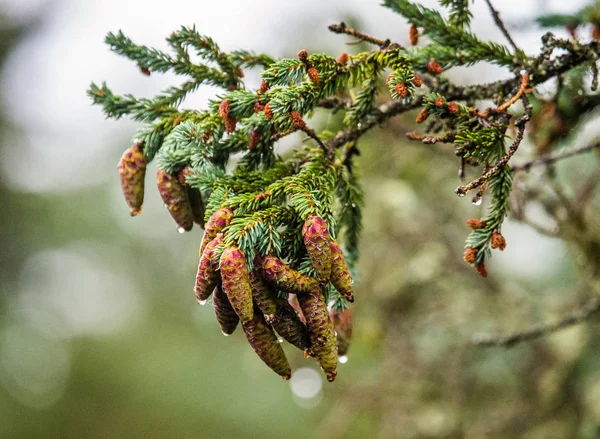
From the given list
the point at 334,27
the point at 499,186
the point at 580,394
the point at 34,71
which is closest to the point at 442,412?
the point at 580,394

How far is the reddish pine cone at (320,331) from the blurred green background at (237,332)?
696mm

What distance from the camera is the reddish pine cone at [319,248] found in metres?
0.67

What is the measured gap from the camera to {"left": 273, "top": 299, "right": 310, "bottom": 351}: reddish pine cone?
699mm

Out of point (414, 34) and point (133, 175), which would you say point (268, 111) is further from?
point (414, 34)

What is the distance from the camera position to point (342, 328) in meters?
0.97

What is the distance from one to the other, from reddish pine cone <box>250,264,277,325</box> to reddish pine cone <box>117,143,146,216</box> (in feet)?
1.22

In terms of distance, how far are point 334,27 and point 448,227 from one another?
223 cm

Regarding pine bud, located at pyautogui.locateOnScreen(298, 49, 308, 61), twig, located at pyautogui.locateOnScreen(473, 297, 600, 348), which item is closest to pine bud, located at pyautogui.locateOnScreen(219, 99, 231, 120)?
pine bud, located at pyautogui.locateOnScreen(298, 49, 308, 61)

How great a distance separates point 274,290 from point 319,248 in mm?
101

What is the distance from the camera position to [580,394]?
238cm

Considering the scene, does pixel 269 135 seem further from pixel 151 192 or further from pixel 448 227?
pixel 151 192

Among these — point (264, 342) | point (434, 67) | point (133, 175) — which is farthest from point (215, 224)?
point (434, 67)

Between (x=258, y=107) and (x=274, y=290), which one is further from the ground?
(x=258, y=107)

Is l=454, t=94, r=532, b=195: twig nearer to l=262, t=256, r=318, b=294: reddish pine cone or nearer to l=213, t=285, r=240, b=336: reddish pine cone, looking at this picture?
l=262, t=256, r=318, b=294: reddish pine cone
